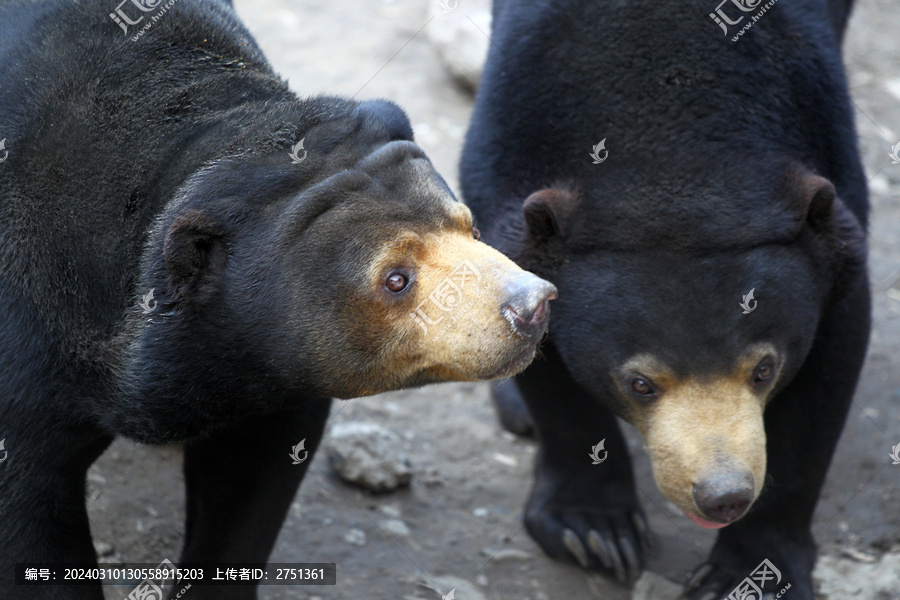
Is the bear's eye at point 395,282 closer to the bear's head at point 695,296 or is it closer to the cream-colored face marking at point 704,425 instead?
the bear's head at point 695,296

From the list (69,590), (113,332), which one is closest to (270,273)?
(113,332)

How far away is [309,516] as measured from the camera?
6301 millimetres

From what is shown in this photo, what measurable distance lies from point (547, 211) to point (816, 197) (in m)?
1.21

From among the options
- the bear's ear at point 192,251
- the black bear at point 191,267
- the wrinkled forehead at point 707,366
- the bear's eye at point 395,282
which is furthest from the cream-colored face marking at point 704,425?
the bear's ear at point 192,251

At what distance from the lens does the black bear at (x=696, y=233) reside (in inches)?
190

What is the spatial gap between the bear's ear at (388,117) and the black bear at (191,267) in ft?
0.03

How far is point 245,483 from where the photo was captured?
190 inches

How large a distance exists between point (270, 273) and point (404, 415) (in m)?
3.40

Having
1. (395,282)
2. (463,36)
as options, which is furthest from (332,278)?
(463,36)

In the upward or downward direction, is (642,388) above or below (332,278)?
below

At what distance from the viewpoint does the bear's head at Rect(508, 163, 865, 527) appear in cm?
477

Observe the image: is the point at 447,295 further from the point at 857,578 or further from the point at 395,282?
the point at 857,578

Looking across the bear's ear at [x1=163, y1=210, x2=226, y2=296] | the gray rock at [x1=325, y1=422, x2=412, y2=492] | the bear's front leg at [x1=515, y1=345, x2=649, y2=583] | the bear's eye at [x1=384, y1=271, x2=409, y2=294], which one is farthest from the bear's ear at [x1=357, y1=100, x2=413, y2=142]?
the gray rock at [x1=325, y1=422, x2=412, y2=492]

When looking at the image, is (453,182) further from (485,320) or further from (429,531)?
(485,320)
